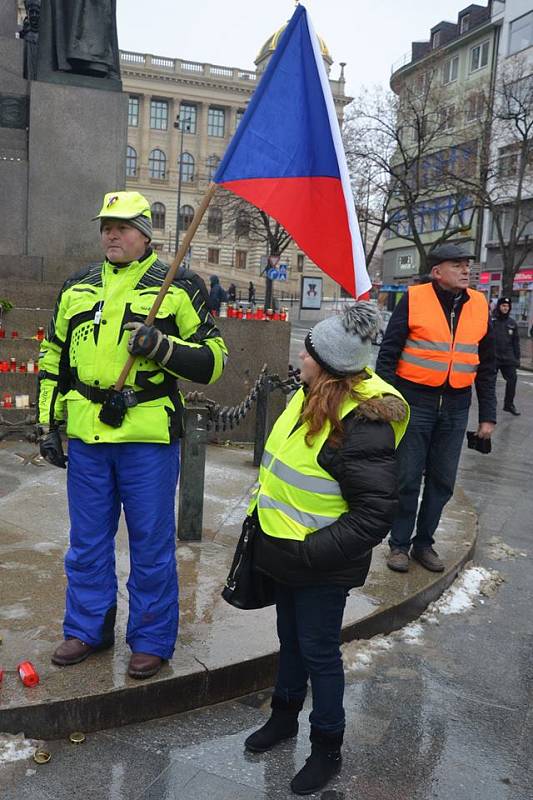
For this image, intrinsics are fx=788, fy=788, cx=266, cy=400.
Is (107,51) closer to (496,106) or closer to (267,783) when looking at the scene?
(267,783)

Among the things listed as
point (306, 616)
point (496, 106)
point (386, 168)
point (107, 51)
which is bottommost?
point (306, 616)

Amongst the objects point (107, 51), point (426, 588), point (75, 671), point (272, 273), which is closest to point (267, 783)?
point (75, 671)

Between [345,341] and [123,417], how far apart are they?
3.36ft

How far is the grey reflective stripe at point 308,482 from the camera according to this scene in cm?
273

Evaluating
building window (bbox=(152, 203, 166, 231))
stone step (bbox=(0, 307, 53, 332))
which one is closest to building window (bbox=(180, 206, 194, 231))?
building window (bbox=(152, 203, 166, 231))

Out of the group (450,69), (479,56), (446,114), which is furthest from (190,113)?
(446,114)

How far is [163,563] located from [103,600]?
343 millimetres

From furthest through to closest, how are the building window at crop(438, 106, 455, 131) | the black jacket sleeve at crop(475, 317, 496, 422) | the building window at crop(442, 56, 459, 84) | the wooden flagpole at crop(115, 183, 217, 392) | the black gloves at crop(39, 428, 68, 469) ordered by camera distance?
1. the building window at crop(442, 56, 459, 84)
2. the building window at crop(438, 106, 455, 131)
3. the black jacket sleeve at crop(475, 317, 496, 422)
4. the black gloves at crop(39, 428, 68, 469)
5. the wooden flagpole at crop(115, 183, 217, 392)

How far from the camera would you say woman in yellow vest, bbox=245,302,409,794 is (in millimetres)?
2674

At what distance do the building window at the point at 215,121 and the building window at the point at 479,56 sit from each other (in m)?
46.8

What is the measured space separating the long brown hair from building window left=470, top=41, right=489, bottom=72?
49946 mm

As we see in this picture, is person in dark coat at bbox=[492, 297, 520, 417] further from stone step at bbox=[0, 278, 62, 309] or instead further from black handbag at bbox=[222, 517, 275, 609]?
black handbag at bbox=[222, 517, 275, 609]

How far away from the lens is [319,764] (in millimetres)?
2875

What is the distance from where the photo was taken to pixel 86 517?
3.35 meters
